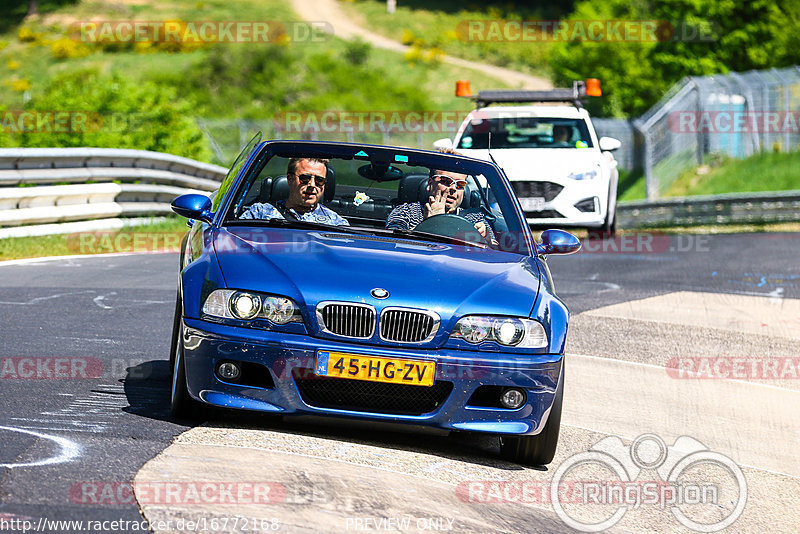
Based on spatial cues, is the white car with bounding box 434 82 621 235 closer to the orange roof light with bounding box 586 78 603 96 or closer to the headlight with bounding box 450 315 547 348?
the orange roof light with bounding box 586 78 603 96

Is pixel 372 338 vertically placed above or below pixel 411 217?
below

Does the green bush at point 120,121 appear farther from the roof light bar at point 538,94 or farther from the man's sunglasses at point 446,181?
the man's sunglasses at point 446,181

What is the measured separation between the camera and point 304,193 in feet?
22.5

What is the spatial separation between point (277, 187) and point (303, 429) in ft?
5.08

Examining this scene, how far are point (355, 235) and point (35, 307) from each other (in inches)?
152

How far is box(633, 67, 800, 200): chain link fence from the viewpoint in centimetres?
2941

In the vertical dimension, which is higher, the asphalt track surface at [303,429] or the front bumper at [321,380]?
the front bumper at [321,380]

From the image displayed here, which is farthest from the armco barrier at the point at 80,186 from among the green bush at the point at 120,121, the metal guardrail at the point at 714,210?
the metal guardrail at the point at 714,210

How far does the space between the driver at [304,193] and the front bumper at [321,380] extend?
1.37 m

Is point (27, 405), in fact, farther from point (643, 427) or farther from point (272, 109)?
point (272, 109)

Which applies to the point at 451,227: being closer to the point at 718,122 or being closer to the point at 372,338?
the point at 372,338

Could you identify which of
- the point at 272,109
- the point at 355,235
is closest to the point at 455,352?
the point at 355,235

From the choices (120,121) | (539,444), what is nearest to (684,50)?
(120,121)

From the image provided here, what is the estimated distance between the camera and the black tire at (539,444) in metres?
5.80
